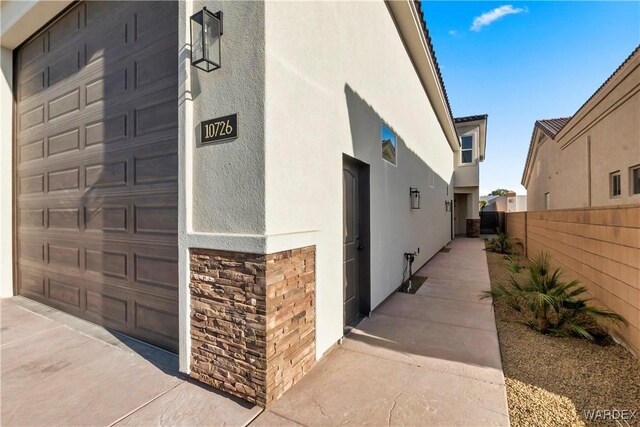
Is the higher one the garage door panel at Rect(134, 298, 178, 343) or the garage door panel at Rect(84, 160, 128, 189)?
the garage door panel at Rect(84, 160, 128, 189)

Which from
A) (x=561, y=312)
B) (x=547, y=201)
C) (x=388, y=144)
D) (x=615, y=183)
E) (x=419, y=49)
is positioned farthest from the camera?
(x=547, y=201)

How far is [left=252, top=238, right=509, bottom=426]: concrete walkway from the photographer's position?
2.22 m

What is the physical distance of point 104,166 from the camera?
3.81 metres

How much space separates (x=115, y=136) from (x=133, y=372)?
279cm

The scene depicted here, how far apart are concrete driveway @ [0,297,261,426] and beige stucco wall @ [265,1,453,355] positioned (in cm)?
128

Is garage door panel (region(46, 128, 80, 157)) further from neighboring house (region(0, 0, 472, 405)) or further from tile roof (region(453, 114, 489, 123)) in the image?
tile roof (region(453, 114, 489, 123))

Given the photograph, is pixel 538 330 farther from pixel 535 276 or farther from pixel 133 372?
pixel 133 372

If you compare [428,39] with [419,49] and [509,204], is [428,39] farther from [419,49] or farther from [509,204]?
[509,204]

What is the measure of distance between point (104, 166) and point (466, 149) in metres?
17.3

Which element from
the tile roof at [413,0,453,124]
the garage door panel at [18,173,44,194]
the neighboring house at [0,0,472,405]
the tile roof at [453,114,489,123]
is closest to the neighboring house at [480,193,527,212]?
the tile roof at [453,114,489,123]

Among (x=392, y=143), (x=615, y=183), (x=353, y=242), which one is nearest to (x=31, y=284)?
(x=353, y=242)

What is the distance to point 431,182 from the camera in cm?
959

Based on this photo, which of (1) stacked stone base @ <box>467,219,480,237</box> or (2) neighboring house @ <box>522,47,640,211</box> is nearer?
(2) neighboring house @ <box>522,47,640,211</box>

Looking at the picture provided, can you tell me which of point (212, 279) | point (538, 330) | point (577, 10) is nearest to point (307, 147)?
point (212, 279)
